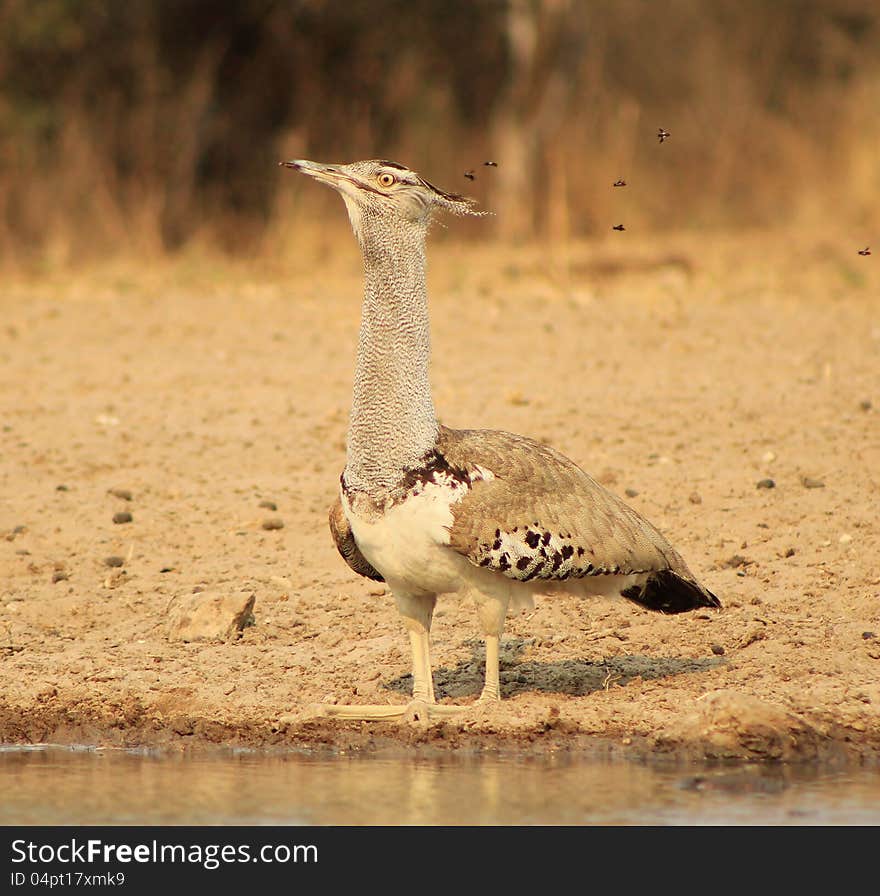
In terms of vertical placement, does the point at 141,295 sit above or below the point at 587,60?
below

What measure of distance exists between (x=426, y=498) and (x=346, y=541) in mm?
428

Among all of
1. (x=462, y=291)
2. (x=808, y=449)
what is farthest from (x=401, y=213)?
(x=462, y=291)

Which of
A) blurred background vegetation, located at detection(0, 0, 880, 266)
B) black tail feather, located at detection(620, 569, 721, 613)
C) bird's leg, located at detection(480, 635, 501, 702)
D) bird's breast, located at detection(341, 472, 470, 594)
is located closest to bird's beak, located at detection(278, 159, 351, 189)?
bird's breast, located at detection(341, 472, 470, 594)

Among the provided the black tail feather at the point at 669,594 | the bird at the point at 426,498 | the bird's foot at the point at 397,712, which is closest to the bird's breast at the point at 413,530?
the bird at the point at 426,498

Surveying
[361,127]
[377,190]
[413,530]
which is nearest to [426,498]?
[413,530]

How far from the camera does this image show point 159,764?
5.52m

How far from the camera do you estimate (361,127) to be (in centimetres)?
1650

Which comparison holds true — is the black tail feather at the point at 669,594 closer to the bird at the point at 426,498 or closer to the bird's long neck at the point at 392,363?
the bird at the point at 426,498

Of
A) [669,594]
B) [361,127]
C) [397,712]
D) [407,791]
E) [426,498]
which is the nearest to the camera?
[407,791]

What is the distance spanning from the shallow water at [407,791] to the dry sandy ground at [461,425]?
0.60ft

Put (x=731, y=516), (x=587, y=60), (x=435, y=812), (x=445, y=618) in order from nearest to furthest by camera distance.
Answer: (x=435, y=812), (x=445, y=618), (x=731, y=516), (x=587, y=60)

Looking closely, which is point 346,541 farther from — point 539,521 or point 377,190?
point 377,190
